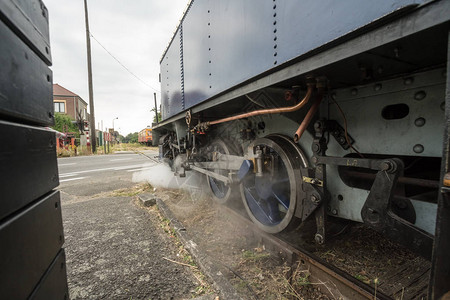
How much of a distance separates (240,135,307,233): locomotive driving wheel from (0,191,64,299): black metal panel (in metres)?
1.85

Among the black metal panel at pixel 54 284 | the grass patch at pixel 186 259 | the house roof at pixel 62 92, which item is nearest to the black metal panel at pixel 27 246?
the black metal panel at pixel 54 284

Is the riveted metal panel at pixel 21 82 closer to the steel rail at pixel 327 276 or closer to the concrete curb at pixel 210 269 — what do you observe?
the concrete curb at pixel 210 269

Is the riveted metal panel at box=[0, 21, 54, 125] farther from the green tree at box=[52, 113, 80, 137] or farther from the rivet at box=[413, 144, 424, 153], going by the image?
the green tree at box=[52, 113, 80, 137]

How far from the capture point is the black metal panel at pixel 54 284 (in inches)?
36.7

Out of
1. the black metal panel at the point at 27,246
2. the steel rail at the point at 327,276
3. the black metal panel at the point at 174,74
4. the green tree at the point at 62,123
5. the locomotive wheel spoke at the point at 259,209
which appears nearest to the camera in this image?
the black metal panel at the point at 27,246

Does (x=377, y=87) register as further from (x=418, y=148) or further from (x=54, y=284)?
(x=54, y=284)

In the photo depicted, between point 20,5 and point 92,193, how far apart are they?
213 inches

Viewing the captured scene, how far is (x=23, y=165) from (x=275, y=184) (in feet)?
7.56

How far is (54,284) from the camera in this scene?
1.08 metres

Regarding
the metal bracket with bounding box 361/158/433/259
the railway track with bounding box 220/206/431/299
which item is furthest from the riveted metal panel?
the railway track with bounding box 220/206/431/299

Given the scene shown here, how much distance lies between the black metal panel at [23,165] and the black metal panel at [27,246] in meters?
0.04

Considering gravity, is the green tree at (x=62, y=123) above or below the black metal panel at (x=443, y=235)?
above

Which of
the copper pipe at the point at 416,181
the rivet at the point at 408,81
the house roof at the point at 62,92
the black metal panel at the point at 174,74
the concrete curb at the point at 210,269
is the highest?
the house roof at the point at 62,92

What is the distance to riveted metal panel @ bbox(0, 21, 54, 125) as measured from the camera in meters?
0.73
